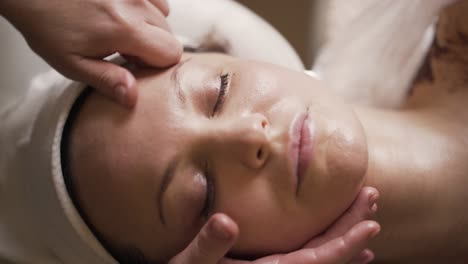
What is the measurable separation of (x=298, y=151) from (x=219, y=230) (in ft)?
0.59

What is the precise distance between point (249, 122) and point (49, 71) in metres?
0.59

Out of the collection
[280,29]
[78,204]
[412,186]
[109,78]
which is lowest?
[280,29]

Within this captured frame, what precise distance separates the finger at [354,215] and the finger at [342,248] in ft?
0.17

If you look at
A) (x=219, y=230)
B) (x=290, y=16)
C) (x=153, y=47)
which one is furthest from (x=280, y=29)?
(x=219, y=230)

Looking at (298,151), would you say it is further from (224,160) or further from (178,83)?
(178,83)

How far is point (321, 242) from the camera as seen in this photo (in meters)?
0.81

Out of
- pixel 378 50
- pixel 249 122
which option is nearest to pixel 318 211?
pixel 249 122

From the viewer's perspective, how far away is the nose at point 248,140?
756 mm

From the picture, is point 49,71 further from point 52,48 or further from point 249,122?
point 249,122

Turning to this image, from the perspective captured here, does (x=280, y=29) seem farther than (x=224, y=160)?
Yes

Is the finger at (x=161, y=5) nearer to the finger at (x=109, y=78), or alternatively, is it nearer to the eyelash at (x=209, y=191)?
the finger at (x=109, y=78)

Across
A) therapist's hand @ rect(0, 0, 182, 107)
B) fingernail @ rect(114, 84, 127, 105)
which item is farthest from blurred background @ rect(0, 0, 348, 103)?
fingernail @ rect(114, 84, 127, 105)

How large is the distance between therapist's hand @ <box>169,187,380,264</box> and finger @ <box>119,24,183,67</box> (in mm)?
296

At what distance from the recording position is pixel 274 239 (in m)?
0.79
